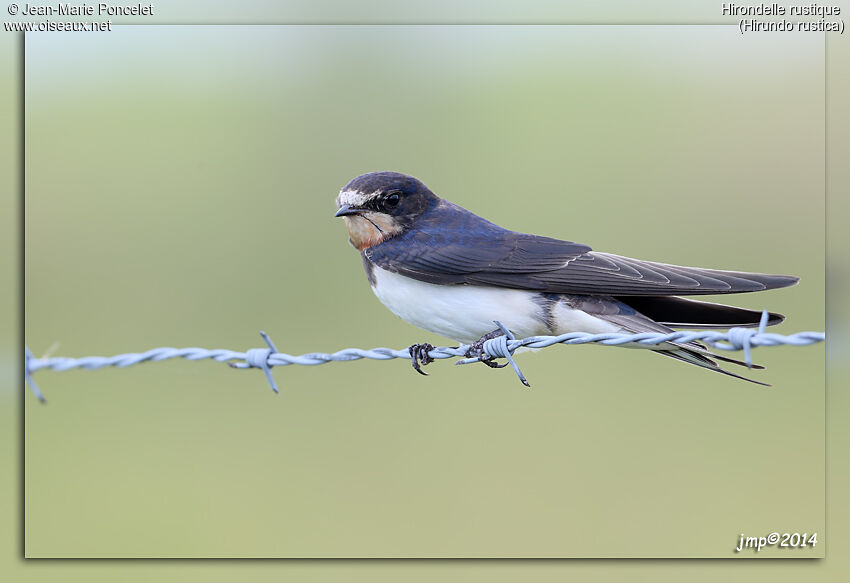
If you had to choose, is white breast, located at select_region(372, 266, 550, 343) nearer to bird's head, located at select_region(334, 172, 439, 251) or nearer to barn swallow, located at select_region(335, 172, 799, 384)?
barn swallow, located at select_region(335, 172, 799, 384)

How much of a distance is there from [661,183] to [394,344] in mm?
2115

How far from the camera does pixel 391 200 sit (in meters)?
3.98

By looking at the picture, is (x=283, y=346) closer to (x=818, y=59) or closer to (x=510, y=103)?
(x=510, y=103)

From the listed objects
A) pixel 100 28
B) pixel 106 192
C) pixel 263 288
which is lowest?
pixel 263 288

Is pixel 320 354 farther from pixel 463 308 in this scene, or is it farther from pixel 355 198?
pixel 355 198

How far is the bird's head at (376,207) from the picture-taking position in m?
3.88

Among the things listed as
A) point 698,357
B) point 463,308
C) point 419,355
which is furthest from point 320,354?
point 698,357

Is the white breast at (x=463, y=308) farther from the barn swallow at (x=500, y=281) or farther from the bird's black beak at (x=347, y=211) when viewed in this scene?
the bird's black beak at (x=347, y=211)

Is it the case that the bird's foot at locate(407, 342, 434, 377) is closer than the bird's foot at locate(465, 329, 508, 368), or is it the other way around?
the bird's foot at locate(465, 329, 508, 368)

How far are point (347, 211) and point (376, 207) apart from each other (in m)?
0.16

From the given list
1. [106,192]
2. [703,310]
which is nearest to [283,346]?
[106,192]

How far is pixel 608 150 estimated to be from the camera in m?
6.08

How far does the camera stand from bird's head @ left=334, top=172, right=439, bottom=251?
3883 millimetres

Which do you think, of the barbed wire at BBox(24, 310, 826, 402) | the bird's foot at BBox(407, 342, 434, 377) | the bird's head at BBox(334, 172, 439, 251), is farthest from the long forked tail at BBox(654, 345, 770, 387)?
the bird's head at BBox(334, 172, 439, 251)
